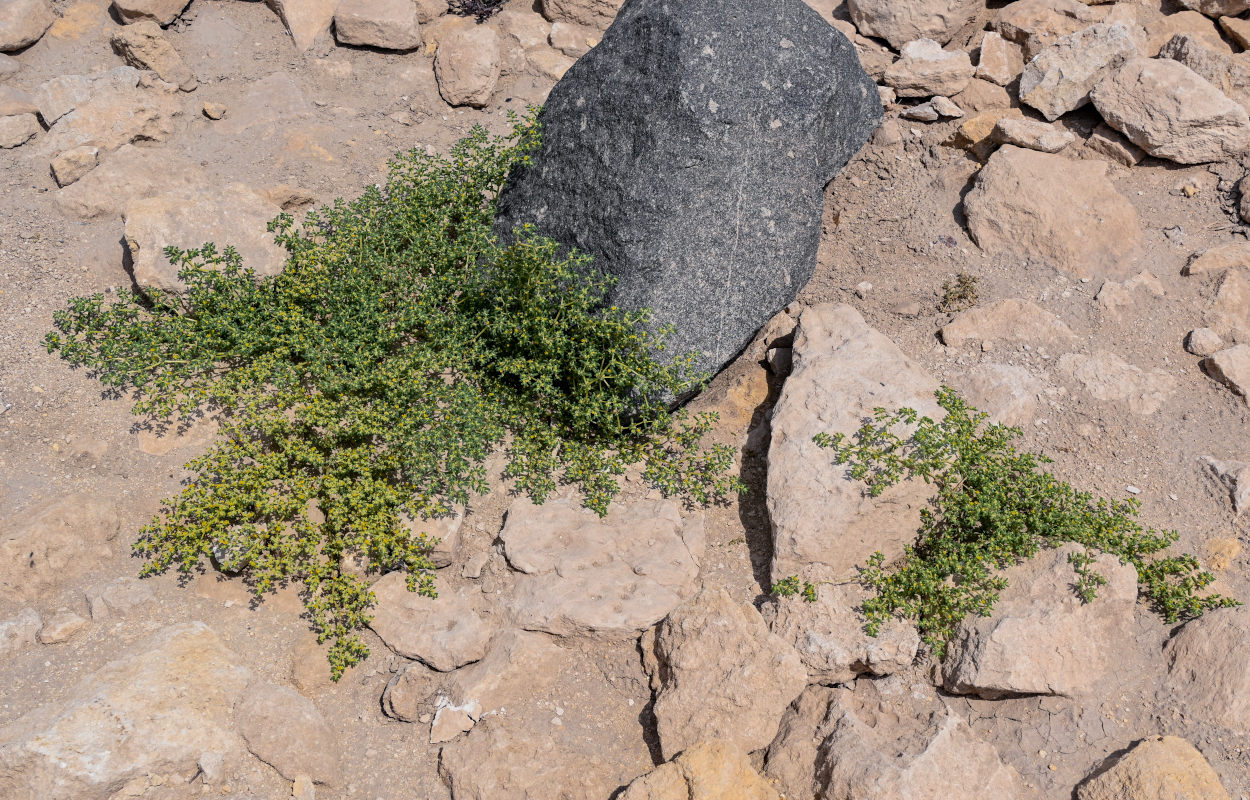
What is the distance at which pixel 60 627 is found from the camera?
13.7 ft

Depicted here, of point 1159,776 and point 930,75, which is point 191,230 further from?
point 1159,776

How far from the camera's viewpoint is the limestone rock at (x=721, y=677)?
13.5ft

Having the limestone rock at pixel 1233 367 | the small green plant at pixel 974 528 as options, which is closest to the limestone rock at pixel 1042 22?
the limestone rock at pixel 1233 367

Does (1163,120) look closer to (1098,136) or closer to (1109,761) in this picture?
(1098,136)

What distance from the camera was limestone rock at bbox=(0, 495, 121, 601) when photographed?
4.31m

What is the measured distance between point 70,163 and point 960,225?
6.40m

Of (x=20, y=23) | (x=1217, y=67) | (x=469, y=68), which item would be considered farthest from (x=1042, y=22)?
(x=20, y=23)

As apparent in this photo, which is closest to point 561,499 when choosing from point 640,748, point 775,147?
point 640,748

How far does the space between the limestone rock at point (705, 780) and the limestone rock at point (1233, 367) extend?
3.78 metres

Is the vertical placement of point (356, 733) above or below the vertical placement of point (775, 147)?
below

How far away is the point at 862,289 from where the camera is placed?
598cm

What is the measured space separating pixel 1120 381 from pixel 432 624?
14.1ft

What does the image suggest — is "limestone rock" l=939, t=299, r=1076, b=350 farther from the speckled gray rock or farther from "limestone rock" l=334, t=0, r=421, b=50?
"limestone rock" l=334, t=0, r=421, b=50

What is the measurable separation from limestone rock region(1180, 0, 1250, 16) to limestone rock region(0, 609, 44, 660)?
9176 millimetres
